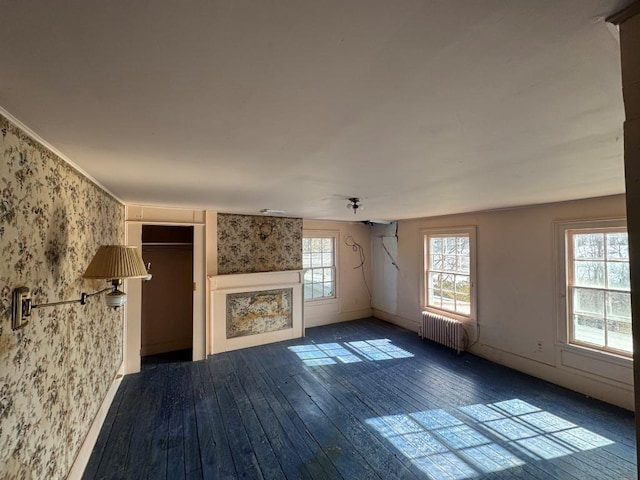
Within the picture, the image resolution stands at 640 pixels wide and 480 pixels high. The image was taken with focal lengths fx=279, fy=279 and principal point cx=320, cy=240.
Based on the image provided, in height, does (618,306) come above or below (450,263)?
below

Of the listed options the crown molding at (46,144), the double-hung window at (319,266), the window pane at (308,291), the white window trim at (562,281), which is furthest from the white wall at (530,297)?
the crown molding at (46,144)

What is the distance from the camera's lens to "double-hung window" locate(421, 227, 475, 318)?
4.43m

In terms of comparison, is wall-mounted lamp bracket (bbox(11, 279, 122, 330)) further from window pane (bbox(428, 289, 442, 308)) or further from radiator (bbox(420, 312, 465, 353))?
window pane (bbox(428, 289, 442, 308))

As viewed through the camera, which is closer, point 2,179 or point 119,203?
point 2,179

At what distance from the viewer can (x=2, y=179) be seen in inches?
43.1

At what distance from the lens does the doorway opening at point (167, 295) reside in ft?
14.0

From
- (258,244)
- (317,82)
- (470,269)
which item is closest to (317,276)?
(258,244)

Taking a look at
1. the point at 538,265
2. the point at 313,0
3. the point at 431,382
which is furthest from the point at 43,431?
the point at 538,265

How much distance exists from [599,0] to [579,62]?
0.27 meters

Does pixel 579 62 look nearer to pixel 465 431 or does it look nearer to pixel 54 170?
pixel 54 170

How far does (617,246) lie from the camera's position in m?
2.99

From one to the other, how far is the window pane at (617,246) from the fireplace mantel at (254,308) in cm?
415

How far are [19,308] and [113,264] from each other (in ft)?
2.08

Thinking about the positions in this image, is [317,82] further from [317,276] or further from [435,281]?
[317,276]
